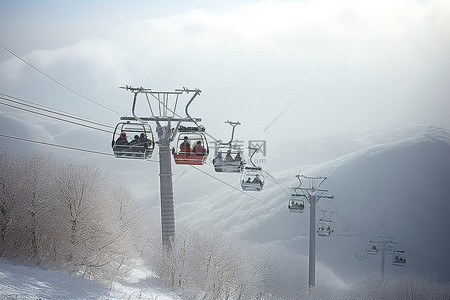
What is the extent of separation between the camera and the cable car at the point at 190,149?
19728mm

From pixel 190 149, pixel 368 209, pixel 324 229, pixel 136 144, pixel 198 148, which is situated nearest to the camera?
pixel 136 144

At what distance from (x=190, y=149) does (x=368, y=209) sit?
107248mm

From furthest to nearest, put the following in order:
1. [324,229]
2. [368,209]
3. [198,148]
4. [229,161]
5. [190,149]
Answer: [368,209]
[324,229]
[229,161]
[190,149]
[198,148]

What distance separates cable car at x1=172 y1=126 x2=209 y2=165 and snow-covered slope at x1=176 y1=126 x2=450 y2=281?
255 ft

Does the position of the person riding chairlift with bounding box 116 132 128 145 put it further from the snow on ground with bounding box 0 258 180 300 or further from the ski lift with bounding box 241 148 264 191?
the ski lift with bounding box 241 148 264 191

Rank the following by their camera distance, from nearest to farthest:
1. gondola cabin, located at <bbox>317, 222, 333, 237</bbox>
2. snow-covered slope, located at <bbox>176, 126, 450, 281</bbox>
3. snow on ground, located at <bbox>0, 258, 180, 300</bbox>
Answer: snow on ground, located at <bbox>0, 258, 180, 300</bbox>
gondola cabin, located at <bbox>317, 222, 333, 237</bbox>
snow-covered slope, located at <bbox>176, 126, 450, 281</bbox>

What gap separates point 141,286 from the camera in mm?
26188

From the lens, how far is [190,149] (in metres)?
20.1

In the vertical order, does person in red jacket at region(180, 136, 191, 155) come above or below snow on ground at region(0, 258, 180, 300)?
above

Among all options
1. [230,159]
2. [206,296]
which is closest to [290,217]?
[206,296]

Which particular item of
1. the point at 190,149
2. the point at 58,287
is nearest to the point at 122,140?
the point at 190,149

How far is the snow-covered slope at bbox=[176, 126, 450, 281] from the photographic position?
101694mm

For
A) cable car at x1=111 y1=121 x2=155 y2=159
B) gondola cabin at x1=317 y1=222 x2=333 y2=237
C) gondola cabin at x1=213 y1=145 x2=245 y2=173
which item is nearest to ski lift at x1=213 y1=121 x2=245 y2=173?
gondola cabin at x1=213 y1=145 x2=245 y2=173

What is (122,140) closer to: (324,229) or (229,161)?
(229,161)
